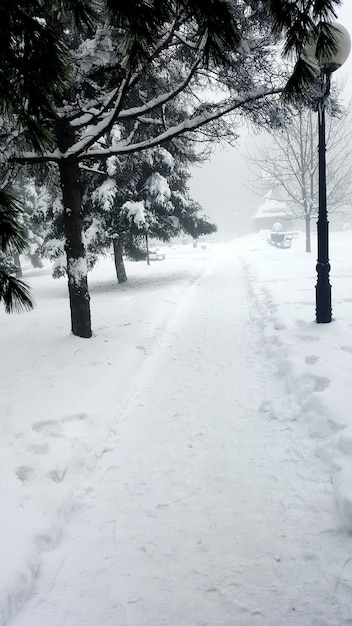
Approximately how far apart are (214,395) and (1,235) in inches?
147


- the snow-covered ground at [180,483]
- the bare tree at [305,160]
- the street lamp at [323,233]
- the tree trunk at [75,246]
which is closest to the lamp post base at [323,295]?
the street lamp at [323,233]

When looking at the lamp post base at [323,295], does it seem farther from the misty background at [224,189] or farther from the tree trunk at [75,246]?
the misty background at [224,189]

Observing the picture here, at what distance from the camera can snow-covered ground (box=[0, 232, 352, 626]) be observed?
2.29 metres

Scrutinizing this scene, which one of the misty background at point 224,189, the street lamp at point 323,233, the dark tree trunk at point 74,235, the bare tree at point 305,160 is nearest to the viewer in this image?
the street lamp at point 323,233

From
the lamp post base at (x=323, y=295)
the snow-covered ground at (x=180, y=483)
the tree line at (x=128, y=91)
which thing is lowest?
the snow-covered ground at (x=180, y=483)

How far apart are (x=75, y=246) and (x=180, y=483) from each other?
5.47 m

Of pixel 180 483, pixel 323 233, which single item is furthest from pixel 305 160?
pixel 180 483

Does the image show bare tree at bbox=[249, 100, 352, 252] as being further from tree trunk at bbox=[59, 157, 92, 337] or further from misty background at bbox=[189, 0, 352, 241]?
misty background at bbox=[189, 0, 352, 241]

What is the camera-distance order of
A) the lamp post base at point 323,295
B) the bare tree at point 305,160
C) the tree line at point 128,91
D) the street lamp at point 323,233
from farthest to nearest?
the bare tree at point 305,160
the lamp post base at point 323,295
the street lamp at point 323,233
the tree line at point 128,91

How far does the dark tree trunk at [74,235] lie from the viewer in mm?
7207

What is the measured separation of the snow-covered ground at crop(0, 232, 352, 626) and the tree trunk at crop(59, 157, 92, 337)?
0.76m

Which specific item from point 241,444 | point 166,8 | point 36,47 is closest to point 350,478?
point 241,444

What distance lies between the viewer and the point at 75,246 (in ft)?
24.3

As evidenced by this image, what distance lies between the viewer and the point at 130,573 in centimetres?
247
